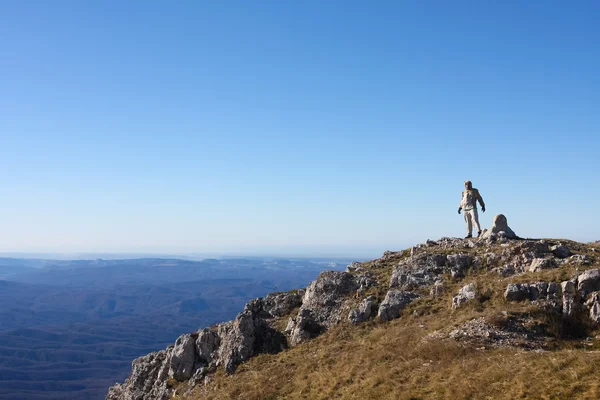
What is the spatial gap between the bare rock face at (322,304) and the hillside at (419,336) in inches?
3.5

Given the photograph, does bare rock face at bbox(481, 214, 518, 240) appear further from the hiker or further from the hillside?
the hiker

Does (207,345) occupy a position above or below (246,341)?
below

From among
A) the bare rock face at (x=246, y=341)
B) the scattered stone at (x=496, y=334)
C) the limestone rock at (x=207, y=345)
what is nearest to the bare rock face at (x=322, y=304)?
the bare rock face at (x=246, y=341)

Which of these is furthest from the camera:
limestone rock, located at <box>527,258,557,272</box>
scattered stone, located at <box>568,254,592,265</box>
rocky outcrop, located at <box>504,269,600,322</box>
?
limestone rock, located at <box>527,258,557,272</box>

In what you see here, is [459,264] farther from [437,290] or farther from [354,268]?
[354,268]

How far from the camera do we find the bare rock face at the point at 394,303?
2772 cm

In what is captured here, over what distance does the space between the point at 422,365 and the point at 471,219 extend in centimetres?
1989

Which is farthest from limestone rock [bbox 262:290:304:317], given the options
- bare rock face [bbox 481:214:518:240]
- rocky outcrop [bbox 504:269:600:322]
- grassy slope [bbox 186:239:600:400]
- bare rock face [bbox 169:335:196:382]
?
rocky outcrop [bbox 504:269:600:322]

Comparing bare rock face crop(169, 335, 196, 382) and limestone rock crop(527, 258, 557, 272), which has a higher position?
limestone rock crop(527, 258, 557, 272)

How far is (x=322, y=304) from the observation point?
31.8 meters

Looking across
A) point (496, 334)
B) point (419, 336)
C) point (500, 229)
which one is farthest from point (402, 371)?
point (500, 229)

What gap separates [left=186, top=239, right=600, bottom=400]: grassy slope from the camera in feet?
54.4

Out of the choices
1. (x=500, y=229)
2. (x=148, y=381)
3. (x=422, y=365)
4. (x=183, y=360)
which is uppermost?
(x=500, y=229)

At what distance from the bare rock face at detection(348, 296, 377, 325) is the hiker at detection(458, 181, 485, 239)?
43.0ft
